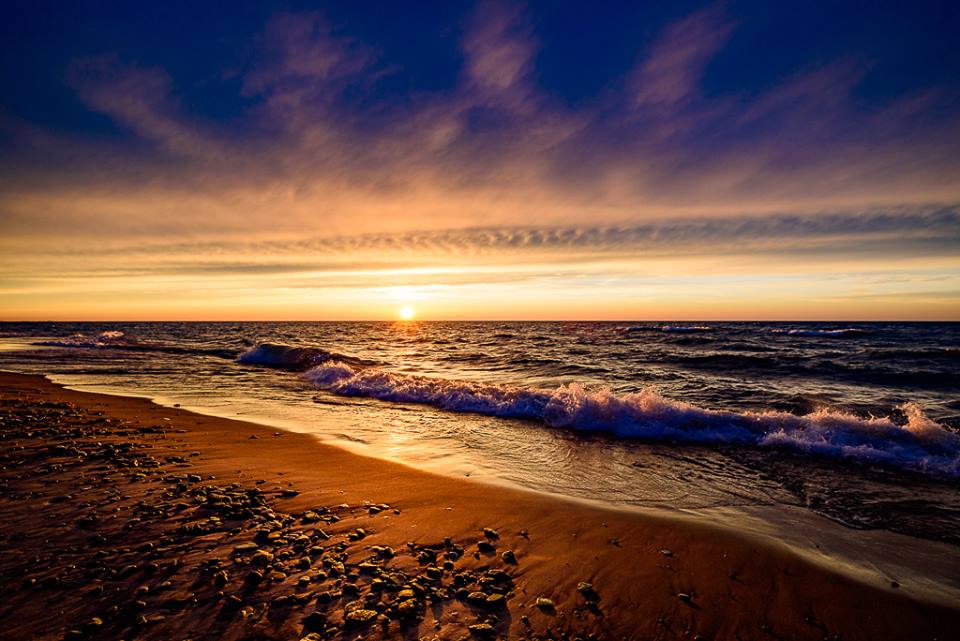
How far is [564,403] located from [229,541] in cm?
890

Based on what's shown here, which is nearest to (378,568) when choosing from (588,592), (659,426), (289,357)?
(588,592)

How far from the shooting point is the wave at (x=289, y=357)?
87.3 ft

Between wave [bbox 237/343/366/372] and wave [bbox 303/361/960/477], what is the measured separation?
42.0 feet

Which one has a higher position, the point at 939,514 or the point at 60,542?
the point at 60,542

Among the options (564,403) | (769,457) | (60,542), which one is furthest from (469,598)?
(564,403)

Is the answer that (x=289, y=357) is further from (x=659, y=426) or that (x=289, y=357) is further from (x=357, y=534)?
(x=357, y=534)

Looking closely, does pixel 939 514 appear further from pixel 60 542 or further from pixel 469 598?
pixel 60 542

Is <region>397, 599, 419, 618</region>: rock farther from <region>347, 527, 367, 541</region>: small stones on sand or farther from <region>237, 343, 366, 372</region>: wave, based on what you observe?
<region>237, 343, 366, 372</region>: wave

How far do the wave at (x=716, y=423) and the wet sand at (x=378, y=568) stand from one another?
502 centimetres

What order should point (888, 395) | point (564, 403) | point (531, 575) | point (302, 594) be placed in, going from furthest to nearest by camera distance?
point (888, 395)
point (564, 403)
point (531, 575)
point (302, 594)

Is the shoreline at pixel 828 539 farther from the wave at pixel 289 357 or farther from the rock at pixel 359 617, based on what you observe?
the wave at pixel 289 357

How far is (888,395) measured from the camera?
52.7 feet

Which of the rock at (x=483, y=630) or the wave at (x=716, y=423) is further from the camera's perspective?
the wave at (x=716, y=423)

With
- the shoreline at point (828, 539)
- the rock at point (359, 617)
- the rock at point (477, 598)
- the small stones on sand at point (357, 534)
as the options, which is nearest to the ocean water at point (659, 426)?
the shoreline at point (828, 539)
